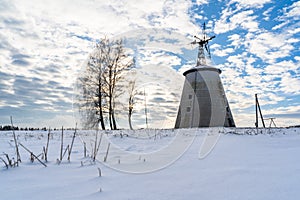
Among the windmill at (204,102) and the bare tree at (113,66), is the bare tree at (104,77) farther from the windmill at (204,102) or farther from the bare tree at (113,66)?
the windmill at (204,102)

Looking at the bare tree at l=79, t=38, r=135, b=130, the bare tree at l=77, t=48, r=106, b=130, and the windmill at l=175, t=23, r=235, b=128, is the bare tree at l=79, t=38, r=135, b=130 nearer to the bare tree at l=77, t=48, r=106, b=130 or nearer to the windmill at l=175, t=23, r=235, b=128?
the bare tree at l=77, t=48, r=106, b=130

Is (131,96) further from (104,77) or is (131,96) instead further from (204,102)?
(204,102)

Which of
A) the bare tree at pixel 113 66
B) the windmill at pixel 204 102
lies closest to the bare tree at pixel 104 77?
the bare tree at pixel 113 66

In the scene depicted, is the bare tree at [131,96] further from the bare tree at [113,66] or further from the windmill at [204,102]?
the windmill at [204,102]

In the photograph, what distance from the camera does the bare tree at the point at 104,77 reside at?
2277 centimetres

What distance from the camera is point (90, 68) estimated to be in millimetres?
22641

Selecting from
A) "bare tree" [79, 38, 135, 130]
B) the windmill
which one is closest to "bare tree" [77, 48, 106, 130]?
"bare tree" [79, 38, 135, 130]

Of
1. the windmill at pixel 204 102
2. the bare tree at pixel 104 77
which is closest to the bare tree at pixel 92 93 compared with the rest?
the bare tree at pixel 104 77

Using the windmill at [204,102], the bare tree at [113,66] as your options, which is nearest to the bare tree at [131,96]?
the bare tree at [113,66]

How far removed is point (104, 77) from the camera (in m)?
22.8

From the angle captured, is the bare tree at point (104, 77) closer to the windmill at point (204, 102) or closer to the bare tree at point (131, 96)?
the bare tree at point (131, 96)

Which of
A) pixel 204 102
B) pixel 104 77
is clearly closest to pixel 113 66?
pixel 104 77

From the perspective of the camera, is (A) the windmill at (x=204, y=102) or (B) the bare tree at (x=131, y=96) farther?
(B) the bare tree at (x=131, y=96)

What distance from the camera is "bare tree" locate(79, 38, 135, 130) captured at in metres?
22.8
